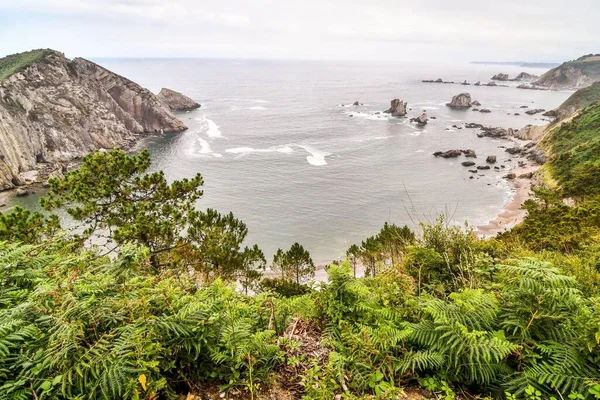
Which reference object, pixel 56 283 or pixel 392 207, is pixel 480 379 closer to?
pixel 56 283

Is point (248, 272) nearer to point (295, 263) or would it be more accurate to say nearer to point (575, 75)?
point (295, 263)

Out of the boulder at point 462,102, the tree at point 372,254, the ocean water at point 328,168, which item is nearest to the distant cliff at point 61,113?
the ocean water at point 328,168

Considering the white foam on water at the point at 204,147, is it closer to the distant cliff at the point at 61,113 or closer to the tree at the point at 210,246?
the distant cliff at the point at 61,113

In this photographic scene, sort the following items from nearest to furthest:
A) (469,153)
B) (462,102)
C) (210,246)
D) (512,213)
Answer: (210,246), (512,213), (469,153), (462,102)

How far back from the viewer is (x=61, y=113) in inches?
2997

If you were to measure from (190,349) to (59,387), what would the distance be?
4.55ft

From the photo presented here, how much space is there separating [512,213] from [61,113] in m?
91.6

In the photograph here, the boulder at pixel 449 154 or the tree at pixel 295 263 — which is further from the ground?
the boulder at pixel 449 154

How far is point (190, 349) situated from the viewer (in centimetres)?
437

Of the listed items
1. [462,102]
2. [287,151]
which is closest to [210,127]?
[287,151]

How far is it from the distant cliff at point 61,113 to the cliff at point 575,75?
212 metres

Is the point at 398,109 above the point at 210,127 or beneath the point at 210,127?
above

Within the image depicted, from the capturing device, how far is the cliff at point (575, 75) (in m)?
187

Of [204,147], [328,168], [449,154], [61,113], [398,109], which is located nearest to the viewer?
[328,168]
